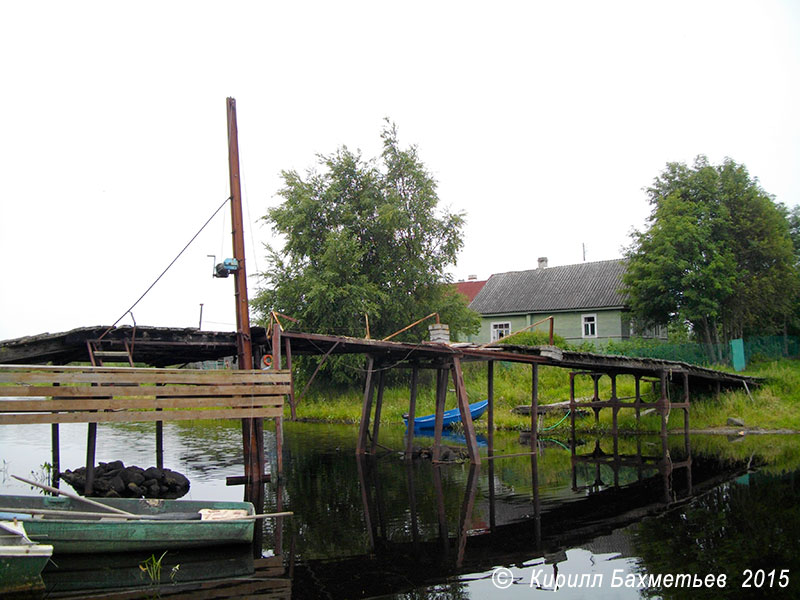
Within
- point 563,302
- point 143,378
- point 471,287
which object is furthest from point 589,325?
point 143,378

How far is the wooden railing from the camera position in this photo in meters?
11.1

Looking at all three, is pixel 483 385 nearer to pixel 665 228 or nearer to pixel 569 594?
pixel 665 228

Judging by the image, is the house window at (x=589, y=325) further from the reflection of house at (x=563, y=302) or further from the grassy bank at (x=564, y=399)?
the grassy bank at (x=564, y=399)

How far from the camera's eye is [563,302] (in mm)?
37562

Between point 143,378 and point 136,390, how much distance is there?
0.26m

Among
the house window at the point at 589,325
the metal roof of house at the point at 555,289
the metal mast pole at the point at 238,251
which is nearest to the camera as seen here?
the metal mast pole at the point at 238,251

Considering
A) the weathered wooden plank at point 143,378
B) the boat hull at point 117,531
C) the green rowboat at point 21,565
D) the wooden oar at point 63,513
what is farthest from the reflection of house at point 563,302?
the green rowboat at point 21,565

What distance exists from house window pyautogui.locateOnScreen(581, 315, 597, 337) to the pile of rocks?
87.0ft

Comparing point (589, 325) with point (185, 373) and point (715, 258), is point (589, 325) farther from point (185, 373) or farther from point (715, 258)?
point (185, 373)

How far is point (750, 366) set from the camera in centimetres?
2869

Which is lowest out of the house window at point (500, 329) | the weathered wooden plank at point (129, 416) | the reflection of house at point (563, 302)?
the weathered wooden plank at point (129, 416)

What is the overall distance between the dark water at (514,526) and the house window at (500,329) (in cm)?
Answer: 1990

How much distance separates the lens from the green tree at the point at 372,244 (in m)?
32.3

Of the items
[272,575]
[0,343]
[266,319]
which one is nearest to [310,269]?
[266,319]
